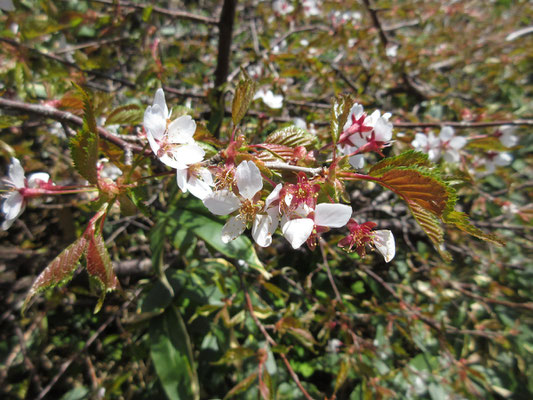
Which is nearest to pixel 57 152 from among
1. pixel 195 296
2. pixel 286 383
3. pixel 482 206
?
pixel 195 296

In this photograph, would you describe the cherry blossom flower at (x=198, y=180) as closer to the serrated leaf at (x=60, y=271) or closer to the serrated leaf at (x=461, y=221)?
the serrated leaf at (x=60, y=271)

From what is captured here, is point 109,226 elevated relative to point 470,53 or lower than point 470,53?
lower

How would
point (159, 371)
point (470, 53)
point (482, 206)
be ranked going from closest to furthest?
point (159, 371) → point (482, 206) → point (470, 53)

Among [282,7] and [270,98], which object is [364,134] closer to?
[270,98]

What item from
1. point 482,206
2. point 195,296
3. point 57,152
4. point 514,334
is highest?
point 57,152

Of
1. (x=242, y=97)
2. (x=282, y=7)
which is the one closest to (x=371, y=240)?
(x=242, y=97)

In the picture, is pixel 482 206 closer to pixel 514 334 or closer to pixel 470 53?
pixel 514 334

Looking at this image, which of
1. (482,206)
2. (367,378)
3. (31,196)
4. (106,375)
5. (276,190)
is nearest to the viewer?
(276,190)
